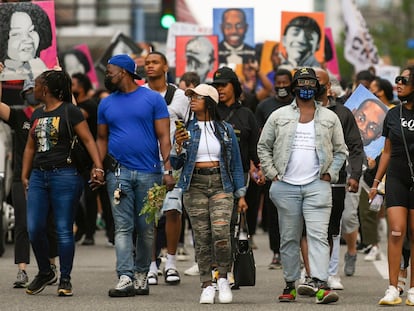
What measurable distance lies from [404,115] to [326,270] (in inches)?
53.6

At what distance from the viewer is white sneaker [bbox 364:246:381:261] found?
52.2ft

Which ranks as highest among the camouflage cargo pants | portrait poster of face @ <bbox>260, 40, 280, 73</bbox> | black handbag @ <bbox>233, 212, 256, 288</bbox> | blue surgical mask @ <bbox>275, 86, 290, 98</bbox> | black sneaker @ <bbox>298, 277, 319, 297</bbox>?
blue surgical mask @ <bbox>275, 86, 290, 98</bbox>

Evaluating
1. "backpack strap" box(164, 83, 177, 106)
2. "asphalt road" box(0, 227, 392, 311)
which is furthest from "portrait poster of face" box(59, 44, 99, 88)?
"backpack strap" box(164, 83, 177, 106)

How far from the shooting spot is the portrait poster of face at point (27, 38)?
545 inches

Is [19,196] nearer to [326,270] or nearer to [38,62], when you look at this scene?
[38,62]

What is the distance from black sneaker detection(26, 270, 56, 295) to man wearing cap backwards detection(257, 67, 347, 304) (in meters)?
1.98

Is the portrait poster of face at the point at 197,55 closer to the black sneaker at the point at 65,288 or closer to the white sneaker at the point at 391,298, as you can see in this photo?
the black sneaker at the point at 65,288

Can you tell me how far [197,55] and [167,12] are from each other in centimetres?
275

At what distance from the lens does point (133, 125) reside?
11633 mm

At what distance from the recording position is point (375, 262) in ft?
51.4

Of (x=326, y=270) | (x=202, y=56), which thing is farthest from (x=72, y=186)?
(x=202, y=56)

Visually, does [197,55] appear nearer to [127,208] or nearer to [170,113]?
[170,113]

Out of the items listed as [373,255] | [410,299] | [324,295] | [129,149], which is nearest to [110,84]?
[129,149]

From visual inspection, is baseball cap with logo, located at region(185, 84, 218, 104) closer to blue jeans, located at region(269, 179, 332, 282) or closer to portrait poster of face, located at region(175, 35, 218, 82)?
blue jeans, located at region(269, 179, 332, 282)
